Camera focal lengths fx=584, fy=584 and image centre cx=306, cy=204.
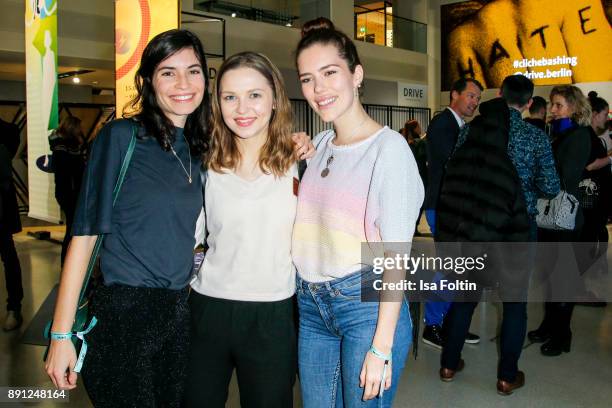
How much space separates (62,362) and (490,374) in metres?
2.70

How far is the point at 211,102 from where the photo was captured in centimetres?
193

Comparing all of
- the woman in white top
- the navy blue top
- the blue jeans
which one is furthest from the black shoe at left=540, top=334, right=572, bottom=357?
the navy blue top

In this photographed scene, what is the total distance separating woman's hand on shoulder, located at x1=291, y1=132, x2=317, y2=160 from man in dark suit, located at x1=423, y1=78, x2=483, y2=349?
2.10m

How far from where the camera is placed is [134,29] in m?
4.33

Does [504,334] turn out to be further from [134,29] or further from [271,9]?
[271,9]

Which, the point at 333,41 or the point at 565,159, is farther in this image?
the point at 565,159

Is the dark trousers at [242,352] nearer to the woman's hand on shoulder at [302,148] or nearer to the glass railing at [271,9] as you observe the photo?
the woman's hand on shoulder at [302,148]

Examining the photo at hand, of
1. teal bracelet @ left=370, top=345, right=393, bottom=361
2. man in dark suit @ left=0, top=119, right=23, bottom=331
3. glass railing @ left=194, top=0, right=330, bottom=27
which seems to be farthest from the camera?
glass railing @ left=194, top=0, right=330, bottom=27

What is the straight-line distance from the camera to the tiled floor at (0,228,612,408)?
315 centimetres

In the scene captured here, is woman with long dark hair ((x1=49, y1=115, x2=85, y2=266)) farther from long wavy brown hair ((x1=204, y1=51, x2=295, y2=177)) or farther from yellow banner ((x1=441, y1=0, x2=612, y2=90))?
yellow banner ((x1=441, y1=0, x2=612, y2=90))

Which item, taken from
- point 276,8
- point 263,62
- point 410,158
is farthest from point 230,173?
point 276,8

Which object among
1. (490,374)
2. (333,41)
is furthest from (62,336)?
(490,374)

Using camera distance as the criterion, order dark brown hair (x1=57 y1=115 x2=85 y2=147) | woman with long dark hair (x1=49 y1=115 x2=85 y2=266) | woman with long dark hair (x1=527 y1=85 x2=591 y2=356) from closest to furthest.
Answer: woman with long dark hair (x1=527 y1=85 x2=591 y2=356) → woman with long dark hair (x1=49 y1=115 x2=85 y2=266) → dark brown hair (x1=57 y1=115 x2=85 y2=147)

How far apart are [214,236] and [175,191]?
181 mm
